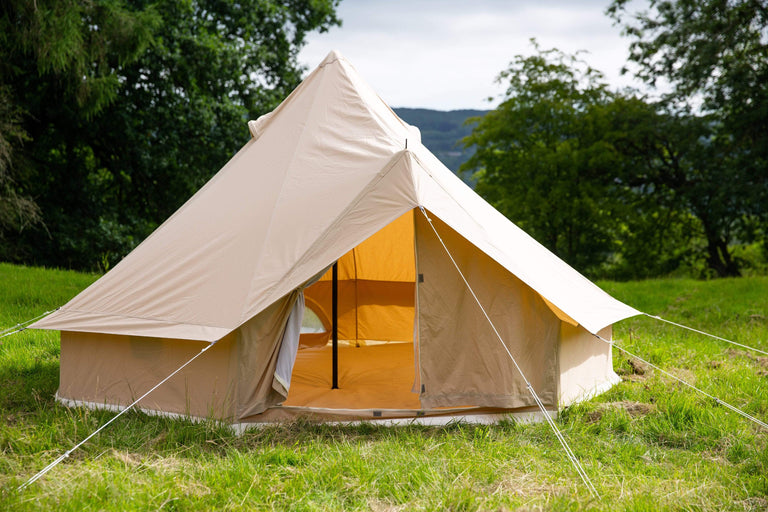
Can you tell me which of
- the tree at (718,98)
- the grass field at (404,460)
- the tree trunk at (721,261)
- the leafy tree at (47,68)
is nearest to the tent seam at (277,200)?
the grass field at (404,460)

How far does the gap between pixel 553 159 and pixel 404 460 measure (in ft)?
39.8

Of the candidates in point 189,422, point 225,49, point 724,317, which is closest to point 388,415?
point 189,422

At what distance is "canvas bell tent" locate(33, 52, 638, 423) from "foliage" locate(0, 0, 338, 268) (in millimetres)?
6878

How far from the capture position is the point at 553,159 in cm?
1451

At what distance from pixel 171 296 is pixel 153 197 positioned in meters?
9.61

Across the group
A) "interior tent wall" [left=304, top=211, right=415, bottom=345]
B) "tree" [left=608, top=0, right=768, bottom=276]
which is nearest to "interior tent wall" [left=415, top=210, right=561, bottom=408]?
"interior tent wall" [left=304, top=211, right=415, bottom=345]

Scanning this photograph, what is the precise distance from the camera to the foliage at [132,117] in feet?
34.2

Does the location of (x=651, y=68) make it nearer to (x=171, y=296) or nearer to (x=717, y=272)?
(x=717, y=272)

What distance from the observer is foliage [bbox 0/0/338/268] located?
1041 centimetres

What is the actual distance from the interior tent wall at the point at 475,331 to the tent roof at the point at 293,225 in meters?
0.13

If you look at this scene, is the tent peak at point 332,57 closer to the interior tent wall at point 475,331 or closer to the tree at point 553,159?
the interior tent wall at point 475,331

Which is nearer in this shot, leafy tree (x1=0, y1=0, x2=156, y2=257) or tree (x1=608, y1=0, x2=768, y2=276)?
leafy tree (x1=0, y1=0, x2=156, y2=257)

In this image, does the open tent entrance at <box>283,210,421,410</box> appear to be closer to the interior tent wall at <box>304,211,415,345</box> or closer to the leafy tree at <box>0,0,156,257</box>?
the interior tent wall at <box>304,211,415,345</box>

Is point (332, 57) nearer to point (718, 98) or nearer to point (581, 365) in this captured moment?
point (581, 365)
